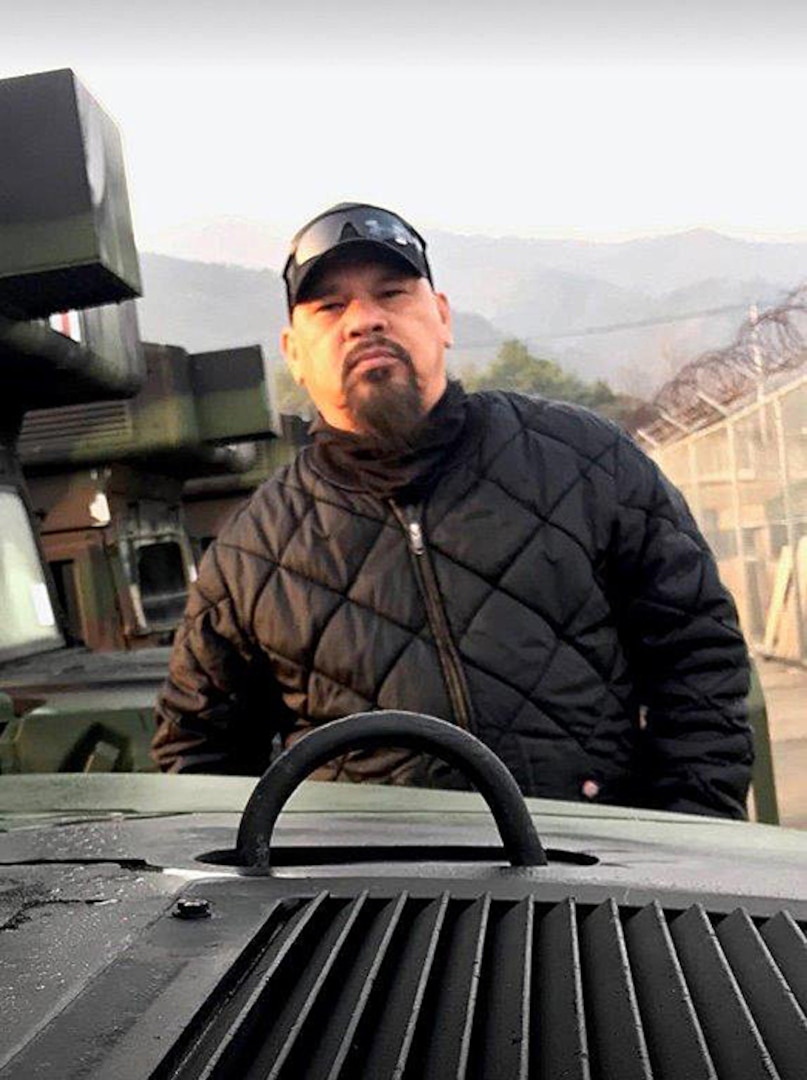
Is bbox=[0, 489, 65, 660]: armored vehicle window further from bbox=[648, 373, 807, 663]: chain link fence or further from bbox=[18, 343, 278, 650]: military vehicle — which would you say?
bbox=[648, 373, 807, 663]: chain link fence

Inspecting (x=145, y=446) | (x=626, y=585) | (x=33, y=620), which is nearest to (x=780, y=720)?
(x=145, y=446)

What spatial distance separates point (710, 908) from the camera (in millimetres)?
1127

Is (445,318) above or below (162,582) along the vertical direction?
above

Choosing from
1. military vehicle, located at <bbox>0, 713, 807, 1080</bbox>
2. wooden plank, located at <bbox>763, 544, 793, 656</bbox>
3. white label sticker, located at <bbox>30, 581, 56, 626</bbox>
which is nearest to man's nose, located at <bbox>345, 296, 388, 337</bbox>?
military vehicle, located at <bbox>0, 713, 807, 1080</bbox>

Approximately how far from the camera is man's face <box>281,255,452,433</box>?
7.73ft

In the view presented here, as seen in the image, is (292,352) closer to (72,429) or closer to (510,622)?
(510,622)

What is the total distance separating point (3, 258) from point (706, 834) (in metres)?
3.97

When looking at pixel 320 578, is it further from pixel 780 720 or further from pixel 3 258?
pixel 780 720


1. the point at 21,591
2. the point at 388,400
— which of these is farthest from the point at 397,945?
the point at 21,591

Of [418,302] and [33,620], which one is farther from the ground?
[418,302]

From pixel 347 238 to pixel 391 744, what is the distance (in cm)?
123

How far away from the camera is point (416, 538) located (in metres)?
2.36

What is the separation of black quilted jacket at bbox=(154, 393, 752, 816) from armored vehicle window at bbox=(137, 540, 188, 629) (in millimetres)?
6553

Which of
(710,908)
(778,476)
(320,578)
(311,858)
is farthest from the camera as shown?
(778,476)
